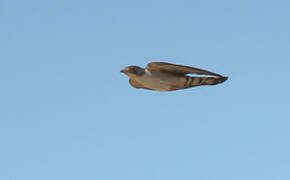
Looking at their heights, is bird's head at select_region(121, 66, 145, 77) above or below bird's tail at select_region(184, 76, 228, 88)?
above

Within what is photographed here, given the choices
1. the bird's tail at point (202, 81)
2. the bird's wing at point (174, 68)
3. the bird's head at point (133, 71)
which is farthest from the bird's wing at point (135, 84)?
the bird's tail at point (202, 81)

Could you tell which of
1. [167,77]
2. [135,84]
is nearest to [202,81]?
[167,77]

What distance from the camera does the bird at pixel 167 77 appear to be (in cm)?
1919

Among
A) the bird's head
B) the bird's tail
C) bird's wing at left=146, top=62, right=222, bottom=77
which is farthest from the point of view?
the bird's tail

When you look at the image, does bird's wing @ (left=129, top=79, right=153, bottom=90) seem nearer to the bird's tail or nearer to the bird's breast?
the bird's breast

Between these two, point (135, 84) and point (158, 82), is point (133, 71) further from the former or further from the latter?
point (135, 84)

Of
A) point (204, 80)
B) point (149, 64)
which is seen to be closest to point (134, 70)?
point (149, 64)

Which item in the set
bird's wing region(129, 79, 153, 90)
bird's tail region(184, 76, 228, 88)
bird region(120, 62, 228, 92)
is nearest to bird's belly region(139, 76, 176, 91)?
bird region(120, 62, 228, 92)

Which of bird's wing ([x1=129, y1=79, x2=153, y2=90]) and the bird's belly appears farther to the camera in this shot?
bird's wing ([x1=129, y1=79, x2=153, y2=90])

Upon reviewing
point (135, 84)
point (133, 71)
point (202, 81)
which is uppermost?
point (133, 71)

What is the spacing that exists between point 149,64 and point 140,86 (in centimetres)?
127

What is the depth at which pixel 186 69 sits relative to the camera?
1917 cm

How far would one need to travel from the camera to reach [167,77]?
19.5 m

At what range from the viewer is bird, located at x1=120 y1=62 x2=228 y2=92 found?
19188mm
